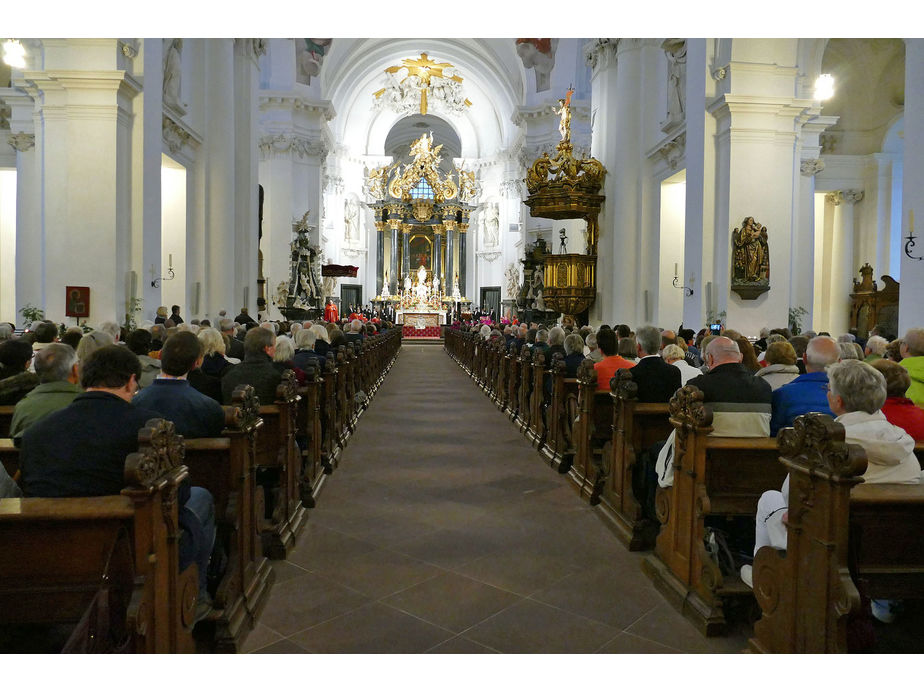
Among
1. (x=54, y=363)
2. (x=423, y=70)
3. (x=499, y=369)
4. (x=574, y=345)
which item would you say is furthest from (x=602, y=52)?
(x=423, y=70)

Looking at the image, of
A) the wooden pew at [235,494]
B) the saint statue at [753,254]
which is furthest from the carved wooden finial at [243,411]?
the saint statue at [753,254]

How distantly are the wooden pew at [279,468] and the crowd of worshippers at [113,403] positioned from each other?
411 mm

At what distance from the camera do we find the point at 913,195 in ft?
27.5

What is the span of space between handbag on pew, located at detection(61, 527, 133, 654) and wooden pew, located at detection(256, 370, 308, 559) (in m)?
1.63

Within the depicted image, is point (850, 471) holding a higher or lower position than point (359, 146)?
lower

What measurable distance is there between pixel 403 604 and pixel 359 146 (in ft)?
115

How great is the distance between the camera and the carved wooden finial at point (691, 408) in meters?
3.26

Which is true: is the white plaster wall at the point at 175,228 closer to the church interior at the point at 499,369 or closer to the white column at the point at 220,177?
the church interior at the point at 499,369

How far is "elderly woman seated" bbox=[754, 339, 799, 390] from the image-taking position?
457 centimetres

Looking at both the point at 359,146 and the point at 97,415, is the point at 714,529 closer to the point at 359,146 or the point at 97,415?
the point at 97,415

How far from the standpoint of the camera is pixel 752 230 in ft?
34.7

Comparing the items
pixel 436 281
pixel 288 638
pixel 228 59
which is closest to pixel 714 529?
pixel 288 638

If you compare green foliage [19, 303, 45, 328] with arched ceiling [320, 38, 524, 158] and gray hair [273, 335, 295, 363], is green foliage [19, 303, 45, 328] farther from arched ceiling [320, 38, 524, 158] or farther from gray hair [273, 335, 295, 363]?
arched ceiling [320, 38, 524, 158]

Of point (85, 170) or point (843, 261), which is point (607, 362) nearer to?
point (85, 170)
